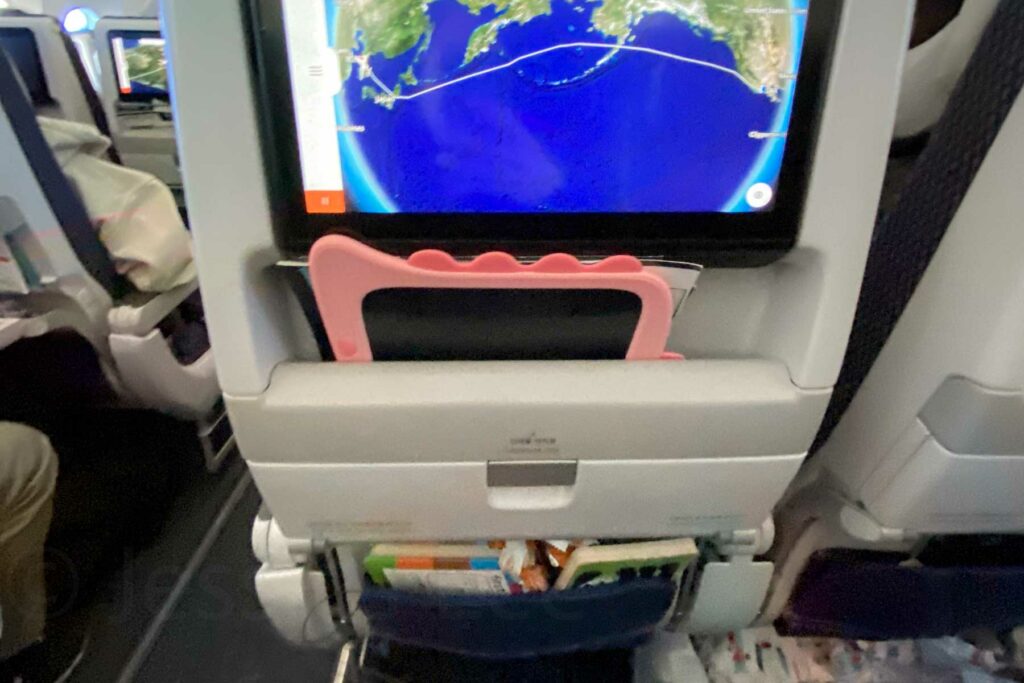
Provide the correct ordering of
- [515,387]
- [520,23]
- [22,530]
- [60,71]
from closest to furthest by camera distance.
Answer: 1. [520,23]
2. [515,387]
3. [22,530]
4. [60,71]

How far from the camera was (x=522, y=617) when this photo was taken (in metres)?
0.78

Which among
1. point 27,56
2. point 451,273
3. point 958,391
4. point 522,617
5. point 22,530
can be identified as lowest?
point 22,530

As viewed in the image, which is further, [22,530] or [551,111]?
[22,530]

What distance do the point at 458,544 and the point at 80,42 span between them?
4.20m

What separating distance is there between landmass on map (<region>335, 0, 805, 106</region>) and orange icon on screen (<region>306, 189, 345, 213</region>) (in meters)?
0.09

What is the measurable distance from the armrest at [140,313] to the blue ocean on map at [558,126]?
1.16 meters

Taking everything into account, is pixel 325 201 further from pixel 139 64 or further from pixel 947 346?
pixel 139 64

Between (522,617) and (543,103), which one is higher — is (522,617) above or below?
below

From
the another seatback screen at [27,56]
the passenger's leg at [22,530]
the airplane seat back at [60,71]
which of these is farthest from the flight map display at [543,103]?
the another seatback screen at [27,56]

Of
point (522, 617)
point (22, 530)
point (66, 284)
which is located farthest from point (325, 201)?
point (66, 284)

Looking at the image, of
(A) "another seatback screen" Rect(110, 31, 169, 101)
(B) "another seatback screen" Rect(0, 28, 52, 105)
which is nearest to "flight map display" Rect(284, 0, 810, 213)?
(B) "another seatback screen" Rect(0, 28, 52, 105)

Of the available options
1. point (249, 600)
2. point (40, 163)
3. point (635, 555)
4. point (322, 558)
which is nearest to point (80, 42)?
point (40, 163)

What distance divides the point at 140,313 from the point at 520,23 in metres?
1.30

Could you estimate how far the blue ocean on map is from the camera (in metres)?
0.54
